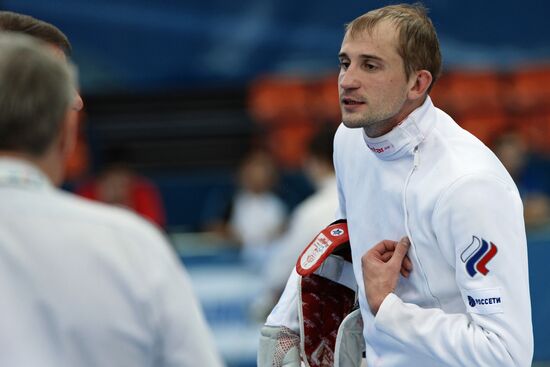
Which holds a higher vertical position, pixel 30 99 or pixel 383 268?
pixel 30 99

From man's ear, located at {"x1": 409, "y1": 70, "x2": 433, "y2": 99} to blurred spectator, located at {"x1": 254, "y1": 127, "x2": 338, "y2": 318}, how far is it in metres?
2.88

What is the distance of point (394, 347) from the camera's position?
143 inches

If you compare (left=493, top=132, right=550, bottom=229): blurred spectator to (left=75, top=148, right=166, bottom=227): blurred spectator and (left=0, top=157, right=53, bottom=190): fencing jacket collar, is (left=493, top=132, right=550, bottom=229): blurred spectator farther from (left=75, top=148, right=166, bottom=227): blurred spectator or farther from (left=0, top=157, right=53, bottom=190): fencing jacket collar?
(left=0, top=157, right=53, bottom=190): fencing jacket collar

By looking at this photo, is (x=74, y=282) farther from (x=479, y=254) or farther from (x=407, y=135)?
(x=407, y=135)

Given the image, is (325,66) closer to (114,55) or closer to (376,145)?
(114,55)

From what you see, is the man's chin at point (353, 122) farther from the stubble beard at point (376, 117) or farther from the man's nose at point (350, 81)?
the man's nose at point (350, 81)

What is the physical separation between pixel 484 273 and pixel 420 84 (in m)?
0.67

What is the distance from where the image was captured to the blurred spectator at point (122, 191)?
9469 mm

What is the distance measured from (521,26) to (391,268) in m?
8.33

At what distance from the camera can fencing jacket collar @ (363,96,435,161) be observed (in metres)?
3.62

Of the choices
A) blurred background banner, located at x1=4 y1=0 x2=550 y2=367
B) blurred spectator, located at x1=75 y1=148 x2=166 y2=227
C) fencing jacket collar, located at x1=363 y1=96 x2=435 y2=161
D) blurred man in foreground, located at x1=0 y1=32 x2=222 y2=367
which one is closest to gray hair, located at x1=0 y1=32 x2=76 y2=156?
A: blurred man in foreground, located at x1=0 y1=32 x2=222 y2=367

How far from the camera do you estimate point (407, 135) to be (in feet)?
11.9

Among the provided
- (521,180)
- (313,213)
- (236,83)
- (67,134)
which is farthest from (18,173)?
(236,83)

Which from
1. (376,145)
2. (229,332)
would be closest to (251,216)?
(229,332)
